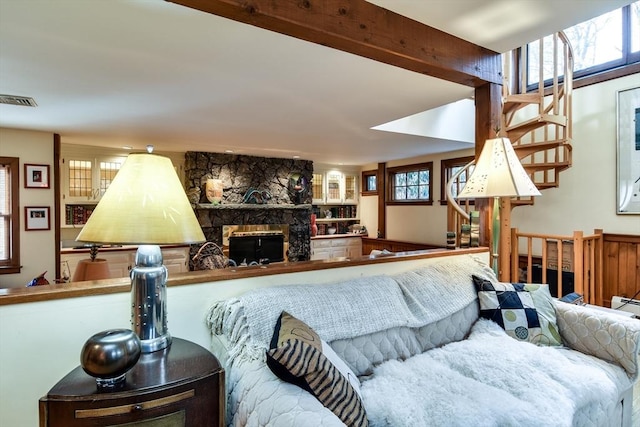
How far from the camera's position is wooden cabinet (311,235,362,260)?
23.1 feet

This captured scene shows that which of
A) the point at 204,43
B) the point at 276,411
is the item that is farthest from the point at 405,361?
the point at 204,43

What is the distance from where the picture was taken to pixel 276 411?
3.50 ft

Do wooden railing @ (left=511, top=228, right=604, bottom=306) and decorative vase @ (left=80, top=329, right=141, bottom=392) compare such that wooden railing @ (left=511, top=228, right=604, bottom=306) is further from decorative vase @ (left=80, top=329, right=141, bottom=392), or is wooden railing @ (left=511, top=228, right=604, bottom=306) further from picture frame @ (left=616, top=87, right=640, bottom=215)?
decorative vase @ (left=80, top=329, right=141, bottom=392)

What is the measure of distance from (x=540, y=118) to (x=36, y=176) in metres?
5.45

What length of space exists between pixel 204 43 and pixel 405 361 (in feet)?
6.99

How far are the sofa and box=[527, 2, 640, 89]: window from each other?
10.2ft

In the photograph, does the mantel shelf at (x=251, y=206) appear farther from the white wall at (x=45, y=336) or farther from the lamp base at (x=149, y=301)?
the lamp base at (x=149, y=301)

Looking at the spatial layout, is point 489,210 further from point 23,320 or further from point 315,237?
point 315,237

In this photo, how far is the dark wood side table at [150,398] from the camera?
96cm

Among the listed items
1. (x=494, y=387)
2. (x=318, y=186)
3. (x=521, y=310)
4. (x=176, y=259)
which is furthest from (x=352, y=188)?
(x=494, y=387)

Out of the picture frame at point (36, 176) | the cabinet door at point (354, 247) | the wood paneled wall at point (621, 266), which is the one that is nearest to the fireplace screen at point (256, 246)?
the cabinet door at point (354, 247)

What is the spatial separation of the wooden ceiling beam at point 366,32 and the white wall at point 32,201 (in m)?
3.67

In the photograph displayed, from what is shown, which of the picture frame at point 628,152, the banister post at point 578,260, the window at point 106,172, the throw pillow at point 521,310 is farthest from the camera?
the window at point 106,172

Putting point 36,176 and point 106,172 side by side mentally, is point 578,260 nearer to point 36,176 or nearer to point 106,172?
point 36,176
